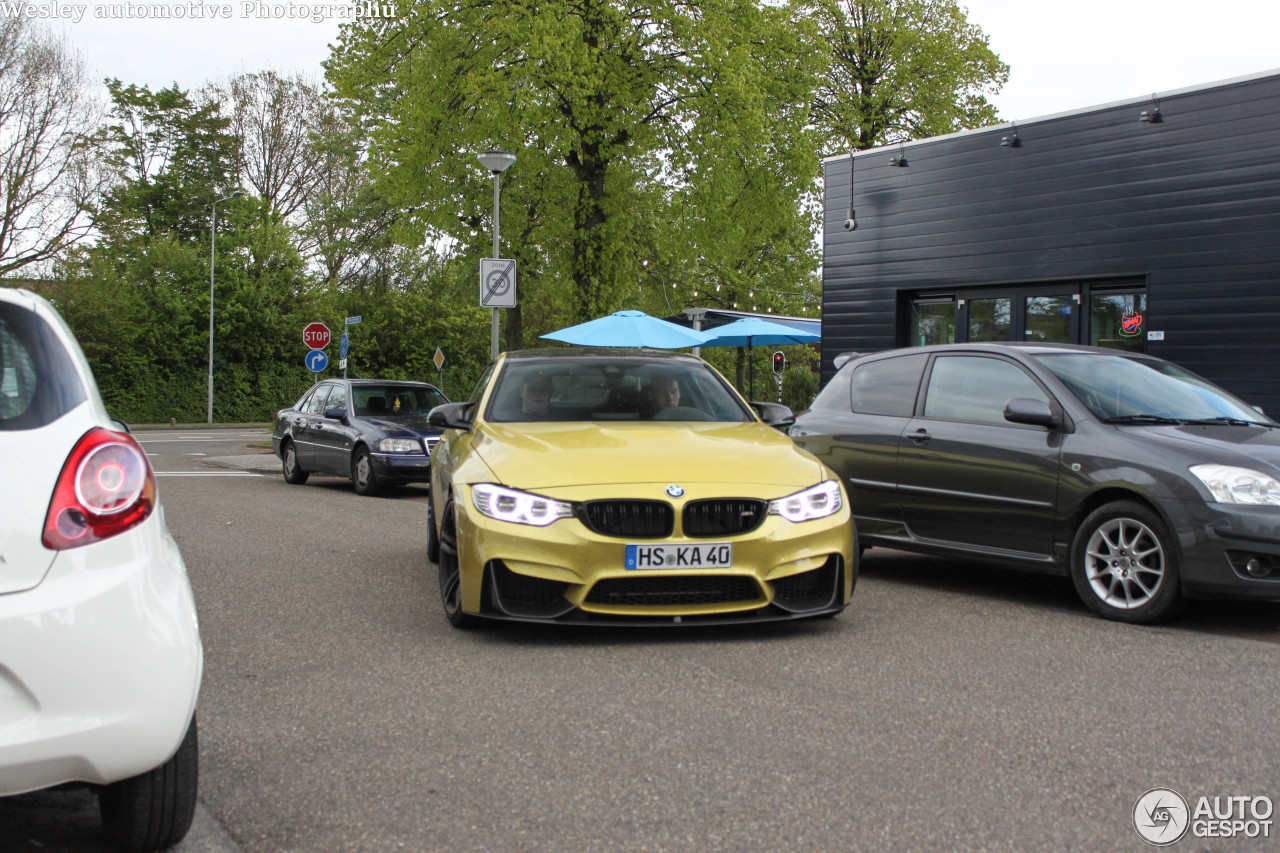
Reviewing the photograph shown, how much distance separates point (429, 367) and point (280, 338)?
246 inches

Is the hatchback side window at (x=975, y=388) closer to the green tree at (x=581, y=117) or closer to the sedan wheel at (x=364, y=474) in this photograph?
the sedan wheel at (x=364, y=474)

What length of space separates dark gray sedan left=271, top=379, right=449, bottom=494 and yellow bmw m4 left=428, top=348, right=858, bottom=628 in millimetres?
8252

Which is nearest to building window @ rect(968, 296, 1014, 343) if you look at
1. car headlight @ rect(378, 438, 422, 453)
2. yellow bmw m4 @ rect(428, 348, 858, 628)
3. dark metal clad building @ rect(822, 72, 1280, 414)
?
dark metal clad building @ rect(822, 72, 1280, 414)

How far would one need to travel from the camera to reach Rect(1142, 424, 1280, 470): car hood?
5.93m

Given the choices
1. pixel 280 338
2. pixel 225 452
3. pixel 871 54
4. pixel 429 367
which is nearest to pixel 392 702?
Answer: pixel 225 452

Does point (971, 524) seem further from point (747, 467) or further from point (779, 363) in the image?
point (779, 363)

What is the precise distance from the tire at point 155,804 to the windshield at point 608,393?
370 centimetres

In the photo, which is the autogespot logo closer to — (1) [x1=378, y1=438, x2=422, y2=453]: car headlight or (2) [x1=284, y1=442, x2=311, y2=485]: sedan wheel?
(1) [x1=378, y1=438, x2=422, y2=453]: car headlight

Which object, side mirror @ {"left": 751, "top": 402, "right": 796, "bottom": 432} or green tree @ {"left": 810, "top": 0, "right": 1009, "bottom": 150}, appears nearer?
side mirror @ {"left": 751, "top": 402, "right": 796, "bottom": 432}

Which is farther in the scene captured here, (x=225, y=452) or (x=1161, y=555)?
(x=225, y=452)

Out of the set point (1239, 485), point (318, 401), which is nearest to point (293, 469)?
point (318, 401)

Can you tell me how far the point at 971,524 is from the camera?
23.1 ft

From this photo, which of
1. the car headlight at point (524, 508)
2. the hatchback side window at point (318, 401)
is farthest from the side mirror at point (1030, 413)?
the hatchback side window at point (318, 401)

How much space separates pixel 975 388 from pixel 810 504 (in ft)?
7.51
